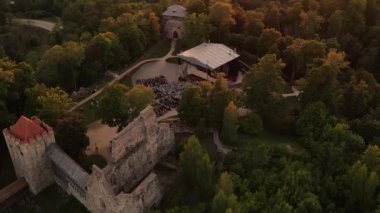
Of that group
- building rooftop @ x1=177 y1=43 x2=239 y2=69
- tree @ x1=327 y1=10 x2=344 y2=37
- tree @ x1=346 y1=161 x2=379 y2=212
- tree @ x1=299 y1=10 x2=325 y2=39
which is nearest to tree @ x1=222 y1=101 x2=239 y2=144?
tree @ x1=346 y1=161 x2=379 y2=212

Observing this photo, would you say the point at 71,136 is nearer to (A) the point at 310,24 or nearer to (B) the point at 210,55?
(B) the point at 210,55

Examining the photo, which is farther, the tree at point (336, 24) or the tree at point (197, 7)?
the tree at point (197, 7)

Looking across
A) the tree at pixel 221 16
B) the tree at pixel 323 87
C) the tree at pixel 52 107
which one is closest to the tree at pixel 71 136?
the tree at pixel 52 107

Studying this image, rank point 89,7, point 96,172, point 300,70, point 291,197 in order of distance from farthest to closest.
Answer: point 89,7 → point 300,70 → point 291,197 → point 96,172

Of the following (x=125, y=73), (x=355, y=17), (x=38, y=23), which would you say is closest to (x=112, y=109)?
(x=125, y=73)

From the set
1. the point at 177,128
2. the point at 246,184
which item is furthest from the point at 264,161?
the point at 177,128

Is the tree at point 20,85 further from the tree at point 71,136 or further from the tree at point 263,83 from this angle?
the tree at point 263,83

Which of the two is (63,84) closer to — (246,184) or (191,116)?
(191,116)
